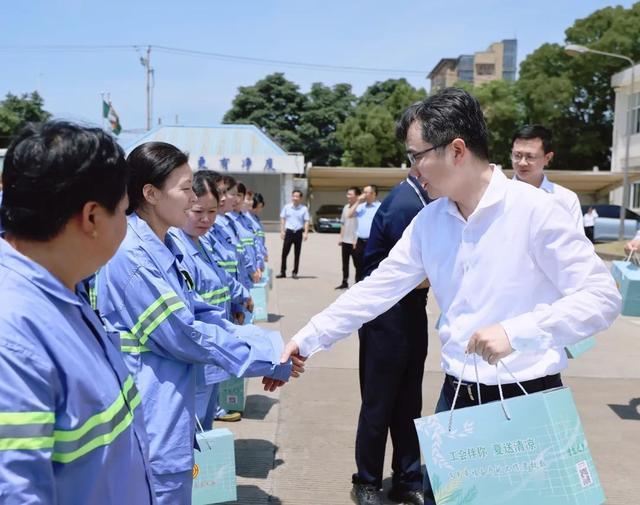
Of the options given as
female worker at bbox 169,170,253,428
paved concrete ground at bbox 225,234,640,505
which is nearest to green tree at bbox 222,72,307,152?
paved concrete ground at bbox 225,234,640,505

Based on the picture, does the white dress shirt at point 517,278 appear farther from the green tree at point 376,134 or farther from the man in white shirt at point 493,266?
the green tree at point 376,134

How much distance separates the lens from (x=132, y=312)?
2.38 meters

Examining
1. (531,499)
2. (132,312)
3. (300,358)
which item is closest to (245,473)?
(300,358)

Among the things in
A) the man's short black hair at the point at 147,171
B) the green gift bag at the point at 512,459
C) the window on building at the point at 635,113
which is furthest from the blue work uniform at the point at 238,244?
the window on building at the point at 635,113

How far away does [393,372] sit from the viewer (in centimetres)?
360

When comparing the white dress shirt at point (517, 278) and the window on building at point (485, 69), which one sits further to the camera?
the window on building at point (485, 69)

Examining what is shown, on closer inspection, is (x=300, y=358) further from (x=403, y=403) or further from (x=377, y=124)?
(x=377, y=124)

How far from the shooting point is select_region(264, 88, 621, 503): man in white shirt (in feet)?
6.96

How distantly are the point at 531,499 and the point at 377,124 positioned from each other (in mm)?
39156

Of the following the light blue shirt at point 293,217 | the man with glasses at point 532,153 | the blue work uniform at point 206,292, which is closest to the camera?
the blue work uniform at point 206,292

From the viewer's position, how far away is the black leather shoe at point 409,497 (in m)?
3.74

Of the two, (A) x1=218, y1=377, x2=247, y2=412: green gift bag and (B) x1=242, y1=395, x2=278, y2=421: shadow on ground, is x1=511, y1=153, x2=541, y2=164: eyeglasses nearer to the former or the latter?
(A) x1=218, y1=377, x2=247, y2=412: green gift bag

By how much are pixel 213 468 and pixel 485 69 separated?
76.6m

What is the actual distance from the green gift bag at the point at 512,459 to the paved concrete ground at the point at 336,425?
2.10m
